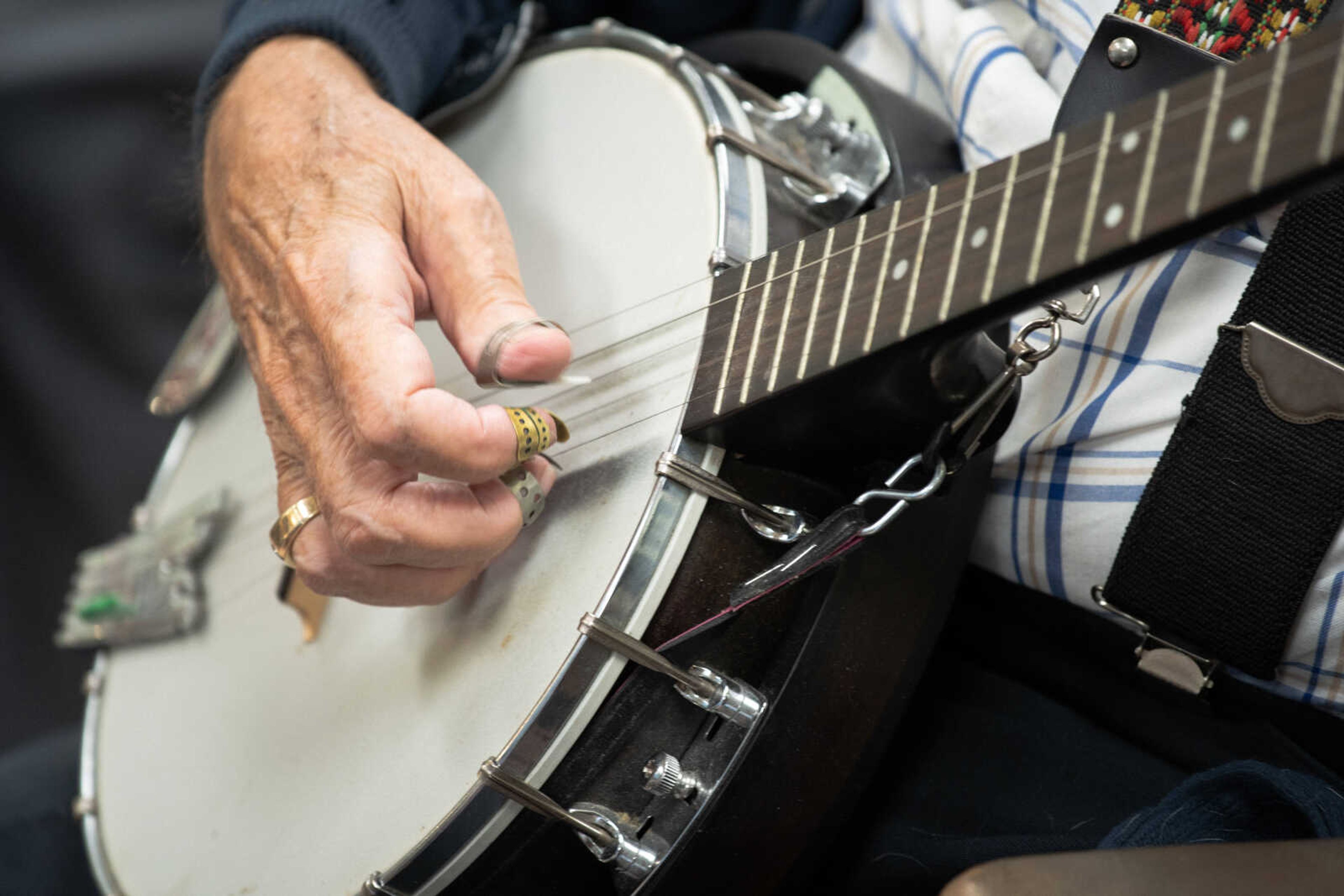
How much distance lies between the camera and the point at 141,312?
1428 millimetres

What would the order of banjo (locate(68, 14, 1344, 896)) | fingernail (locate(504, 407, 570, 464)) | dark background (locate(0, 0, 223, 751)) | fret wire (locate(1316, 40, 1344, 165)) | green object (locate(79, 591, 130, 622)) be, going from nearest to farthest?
fret wire (locate(1316, 40, 1344, 165)) < banjo (locate(68, 14, 1344, 896)) < fingernail (locate(504, 407, 570, 464)) < green object (locate(79, 591, 130, 622)) < dark background (locate(0, 0, 223, 751))

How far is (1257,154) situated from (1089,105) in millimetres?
247

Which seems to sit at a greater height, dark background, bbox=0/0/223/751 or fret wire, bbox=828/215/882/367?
fret wire, bbox=828/215/882/367

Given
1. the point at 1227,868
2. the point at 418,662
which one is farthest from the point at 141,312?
the point at 1227,868

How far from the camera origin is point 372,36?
0.77 meters

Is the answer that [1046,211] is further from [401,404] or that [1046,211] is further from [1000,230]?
[401,404]

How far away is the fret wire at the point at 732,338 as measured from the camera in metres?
0.48

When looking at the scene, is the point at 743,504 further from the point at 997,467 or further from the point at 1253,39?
the point at 1253,39

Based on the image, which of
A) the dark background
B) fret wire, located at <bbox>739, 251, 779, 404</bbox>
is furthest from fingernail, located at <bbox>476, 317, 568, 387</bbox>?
the dark background

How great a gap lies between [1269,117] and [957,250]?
11cm

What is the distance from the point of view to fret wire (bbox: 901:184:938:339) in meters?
0.40

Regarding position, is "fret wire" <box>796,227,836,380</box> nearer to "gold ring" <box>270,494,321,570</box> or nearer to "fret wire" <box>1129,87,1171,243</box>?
"fret wire" <box>1129,87,1171,243</box>

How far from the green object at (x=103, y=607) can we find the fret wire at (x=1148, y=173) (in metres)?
0.87

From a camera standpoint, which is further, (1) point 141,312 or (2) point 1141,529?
(1) point 141,312
